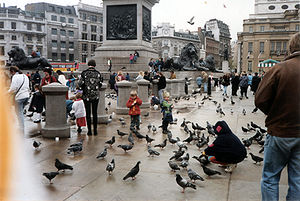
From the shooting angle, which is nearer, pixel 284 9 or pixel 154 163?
pixel 154 163

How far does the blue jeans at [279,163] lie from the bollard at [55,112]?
20.5ft

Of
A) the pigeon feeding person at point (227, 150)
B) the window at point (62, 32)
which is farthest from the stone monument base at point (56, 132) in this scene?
the window at point (62, 32)

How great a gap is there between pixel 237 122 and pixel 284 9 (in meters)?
104

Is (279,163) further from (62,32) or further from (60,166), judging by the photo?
(62,32)

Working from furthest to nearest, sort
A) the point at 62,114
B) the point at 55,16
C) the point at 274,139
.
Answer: the point at 55,16
the point at 62,114
the point at 274,139

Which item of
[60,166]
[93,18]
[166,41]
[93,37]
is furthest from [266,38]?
[60,166]

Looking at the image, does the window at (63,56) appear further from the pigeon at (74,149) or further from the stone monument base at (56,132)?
the pigeon at (74,149)

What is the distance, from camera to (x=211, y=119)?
12180mm

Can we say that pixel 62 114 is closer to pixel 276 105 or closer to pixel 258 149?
Answer: pixel 258 149

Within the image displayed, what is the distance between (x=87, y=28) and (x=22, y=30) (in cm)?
1982

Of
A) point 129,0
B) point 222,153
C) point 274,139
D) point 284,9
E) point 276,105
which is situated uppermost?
point 284,9

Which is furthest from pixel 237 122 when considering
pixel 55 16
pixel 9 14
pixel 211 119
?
pixel 55 16

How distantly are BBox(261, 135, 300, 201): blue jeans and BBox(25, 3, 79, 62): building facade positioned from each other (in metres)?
83.9

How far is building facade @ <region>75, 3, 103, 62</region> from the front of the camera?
290 feet
